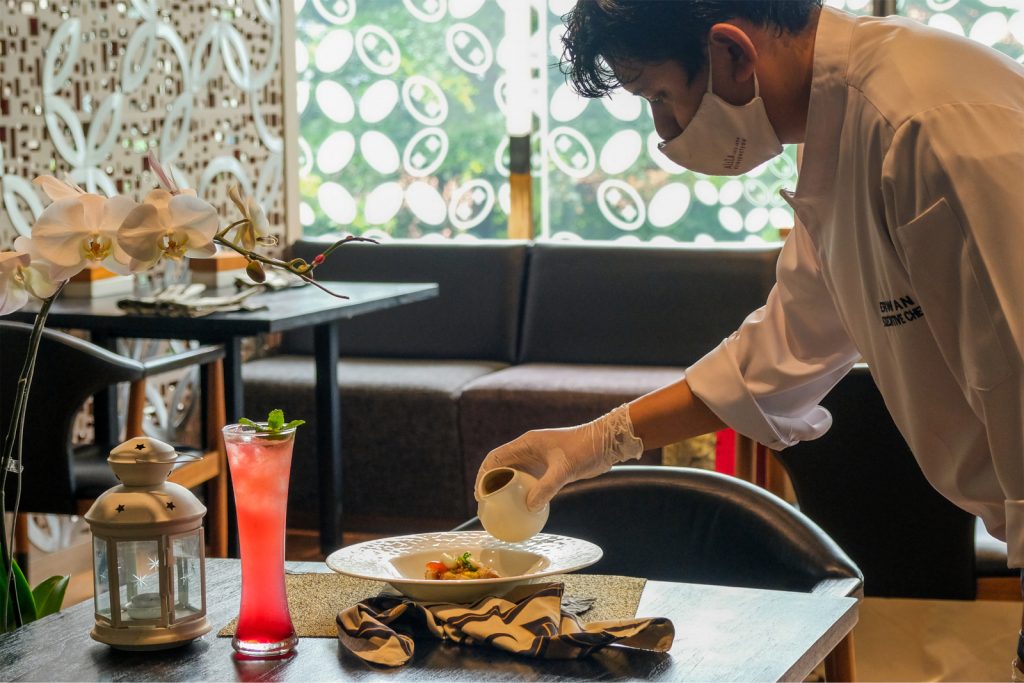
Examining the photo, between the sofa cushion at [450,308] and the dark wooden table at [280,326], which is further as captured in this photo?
the sofa cushion at [450,308]

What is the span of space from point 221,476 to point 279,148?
6.37 ft

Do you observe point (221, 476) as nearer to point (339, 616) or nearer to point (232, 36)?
point (232, 36)

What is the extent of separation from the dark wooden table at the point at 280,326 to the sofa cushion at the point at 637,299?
74cm

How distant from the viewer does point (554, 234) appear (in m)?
5.00

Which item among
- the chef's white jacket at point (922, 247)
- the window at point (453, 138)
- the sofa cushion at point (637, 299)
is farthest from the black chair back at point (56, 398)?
the window at point (453, 138)

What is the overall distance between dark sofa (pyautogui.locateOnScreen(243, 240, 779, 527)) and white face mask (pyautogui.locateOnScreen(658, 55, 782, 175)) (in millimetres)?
2426

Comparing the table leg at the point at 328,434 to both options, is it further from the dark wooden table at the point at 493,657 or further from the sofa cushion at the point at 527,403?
the dark wooden table at the point at 493,657

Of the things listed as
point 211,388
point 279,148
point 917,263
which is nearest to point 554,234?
point 279,148

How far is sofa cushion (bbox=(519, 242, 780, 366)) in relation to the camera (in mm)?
4281

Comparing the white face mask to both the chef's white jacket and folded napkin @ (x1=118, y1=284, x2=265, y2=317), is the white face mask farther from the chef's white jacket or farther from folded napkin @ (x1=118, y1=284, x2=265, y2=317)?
folded napkin @ (x1=118, y1=284, x2=265, y2=317)

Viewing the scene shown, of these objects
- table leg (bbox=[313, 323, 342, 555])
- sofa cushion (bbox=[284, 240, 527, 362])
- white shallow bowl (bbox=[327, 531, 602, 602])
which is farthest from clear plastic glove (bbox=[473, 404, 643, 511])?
sofa cushion (bbox=[284, 240, 527, 362])

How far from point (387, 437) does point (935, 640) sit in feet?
7.18

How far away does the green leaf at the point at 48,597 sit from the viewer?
1.32 metres

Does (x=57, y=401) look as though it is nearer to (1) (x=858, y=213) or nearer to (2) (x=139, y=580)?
(2) (x=139, y=580)
